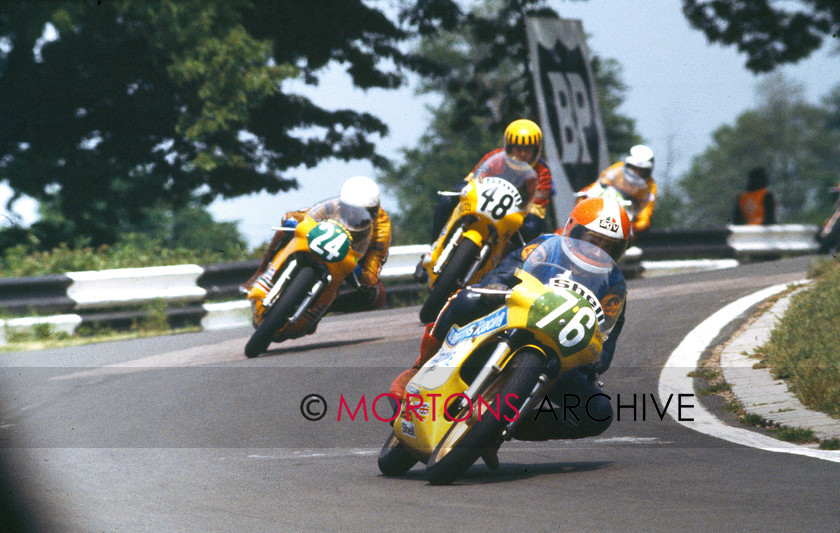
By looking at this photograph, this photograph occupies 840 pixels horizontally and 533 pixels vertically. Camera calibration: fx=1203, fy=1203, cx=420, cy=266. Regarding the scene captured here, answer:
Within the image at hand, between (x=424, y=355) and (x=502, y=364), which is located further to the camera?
(x=424, y=355)

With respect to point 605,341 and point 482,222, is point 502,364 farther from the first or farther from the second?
point 482,222

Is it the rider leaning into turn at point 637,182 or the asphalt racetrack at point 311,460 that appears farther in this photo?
the rider leaning into turn at point 637,182

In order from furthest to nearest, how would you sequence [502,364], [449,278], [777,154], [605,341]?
[777,154], [449,278], [605,341], [502,364]

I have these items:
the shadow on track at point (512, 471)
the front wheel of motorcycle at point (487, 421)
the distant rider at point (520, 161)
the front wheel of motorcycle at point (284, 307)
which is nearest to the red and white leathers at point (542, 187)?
the distant rider at point (520, 161)

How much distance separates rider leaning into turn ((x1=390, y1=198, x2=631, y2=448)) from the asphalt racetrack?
0.25m

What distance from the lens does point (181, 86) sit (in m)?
22.2

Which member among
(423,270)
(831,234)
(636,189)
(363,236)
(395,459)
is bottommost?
(831,234)

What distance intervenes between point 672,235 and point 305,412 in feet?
40.4

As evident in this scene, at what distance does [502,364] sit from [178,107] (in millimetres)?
18464

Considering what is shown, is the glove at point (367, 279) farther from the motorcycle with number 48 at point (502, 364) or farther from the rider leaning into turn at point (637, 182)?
the motorcycle with number 48 at point (502, 364)

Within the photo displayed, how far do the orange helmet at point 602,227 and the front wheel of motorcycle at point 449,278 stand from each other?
462cm

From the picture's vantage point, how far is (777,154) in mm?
102250

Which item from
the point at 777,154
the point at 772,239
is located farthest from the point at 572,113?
the point at 777,154

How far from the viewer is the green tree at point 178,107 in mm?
21109
